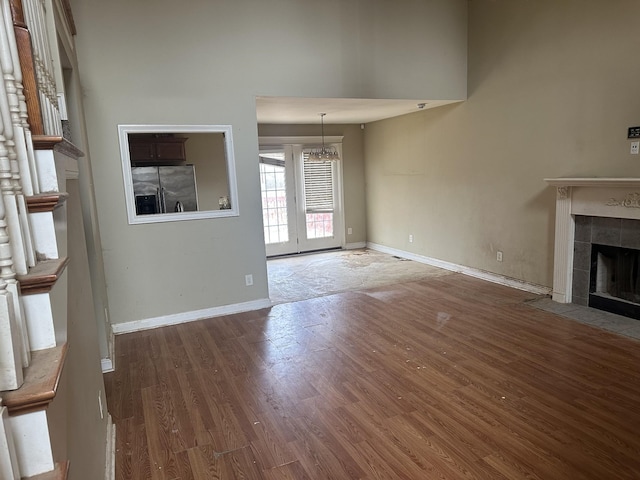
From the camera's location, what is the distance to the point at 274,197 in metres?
7.50

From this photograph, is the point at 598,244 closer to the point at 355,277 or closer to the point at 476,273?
the point at 476,273

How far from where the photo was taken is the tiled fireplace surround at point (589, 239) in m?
3.80

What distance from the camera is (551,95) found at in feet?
14.5

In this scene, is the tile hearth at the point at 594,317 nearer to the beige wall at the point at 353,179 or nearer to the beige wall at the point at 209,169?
the beige wall at the point at 209,169

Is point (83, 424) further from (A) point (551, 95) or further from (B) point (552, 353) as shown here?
(A) point (551, 95)

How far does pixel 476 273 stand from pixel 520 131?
1927 millimetres

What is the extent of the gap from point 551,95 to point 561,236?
151 cm

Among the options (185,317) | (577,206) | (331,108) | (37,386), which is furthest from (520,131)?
(37,386)

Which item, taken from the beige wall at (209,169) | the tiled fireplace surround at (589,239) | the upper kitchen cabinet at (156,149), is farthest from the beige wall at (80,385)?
the tiled fireplace surround at (589,239)

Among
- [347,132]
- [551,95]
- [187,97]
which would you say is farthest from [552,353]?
[347,132]

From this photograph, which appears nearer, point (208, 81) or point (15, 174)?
point (15, 174)

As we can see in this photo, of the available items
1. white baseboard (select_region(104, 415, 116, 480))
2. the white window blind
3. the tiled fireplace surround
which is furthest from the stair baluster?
the white window blind

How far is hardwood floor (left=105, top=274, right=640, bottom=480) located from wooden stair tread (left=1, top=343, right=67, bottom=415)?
4.64 ft

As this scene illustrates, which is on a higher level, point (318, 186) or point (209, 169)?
point (209, 169)
